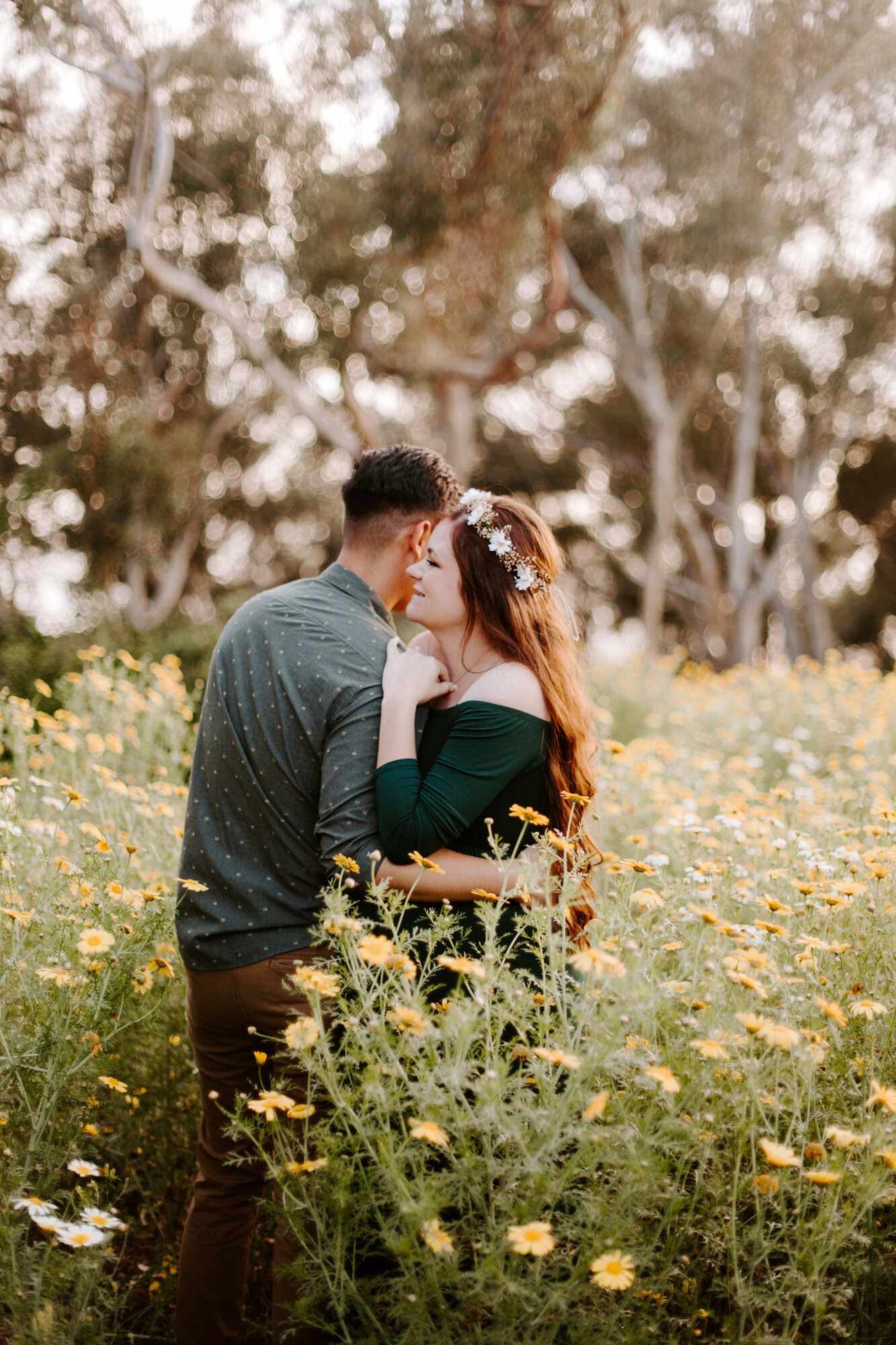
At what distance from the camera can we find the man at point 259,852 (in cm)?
208

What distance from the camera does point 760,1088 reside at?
1.76 m

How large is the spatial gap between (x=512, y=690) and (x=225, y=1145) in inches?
49.9

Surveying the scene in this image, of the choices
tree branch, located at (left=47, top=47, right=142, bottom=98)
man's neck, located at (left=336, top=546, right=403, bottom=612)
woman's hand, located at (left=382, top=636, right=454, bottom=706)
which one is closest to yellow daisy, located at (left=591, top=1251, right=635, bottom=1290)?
woman's hand, located at (left=382, top=636, right=454, bottom=706)

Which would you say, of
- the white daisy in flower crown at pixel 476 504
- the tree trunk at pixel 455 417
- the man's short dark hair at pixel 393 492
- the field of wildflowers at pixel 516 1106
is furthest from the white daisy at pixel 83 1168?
the tree trunk at pixel 455 417

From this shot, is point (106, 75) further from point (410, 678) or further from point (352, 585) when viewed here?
point (410, 678)

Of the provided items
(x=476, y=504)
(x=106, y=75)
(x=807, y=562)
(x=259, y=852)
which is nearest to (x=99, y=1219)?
(x=259, y=852)

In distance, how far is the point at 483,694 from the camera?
2172 millimetres

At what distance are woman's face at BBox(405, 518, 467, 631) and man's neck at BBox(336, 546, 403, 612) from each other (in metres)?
0.06

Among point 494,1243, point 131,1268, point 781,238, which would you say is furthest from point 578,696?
point 781,238

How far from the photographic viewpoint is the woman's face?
7.68ft

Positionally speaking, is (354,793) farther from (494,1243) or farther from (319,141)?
(319,141)

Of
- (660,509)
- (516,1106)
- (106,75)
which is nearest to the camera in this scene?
(516,1106)

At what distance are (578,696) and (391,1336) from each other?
1366 mm

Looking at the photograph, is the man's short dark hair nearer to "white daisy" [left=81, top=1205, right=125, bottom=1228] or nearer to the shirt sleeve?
the shirt sleeve
